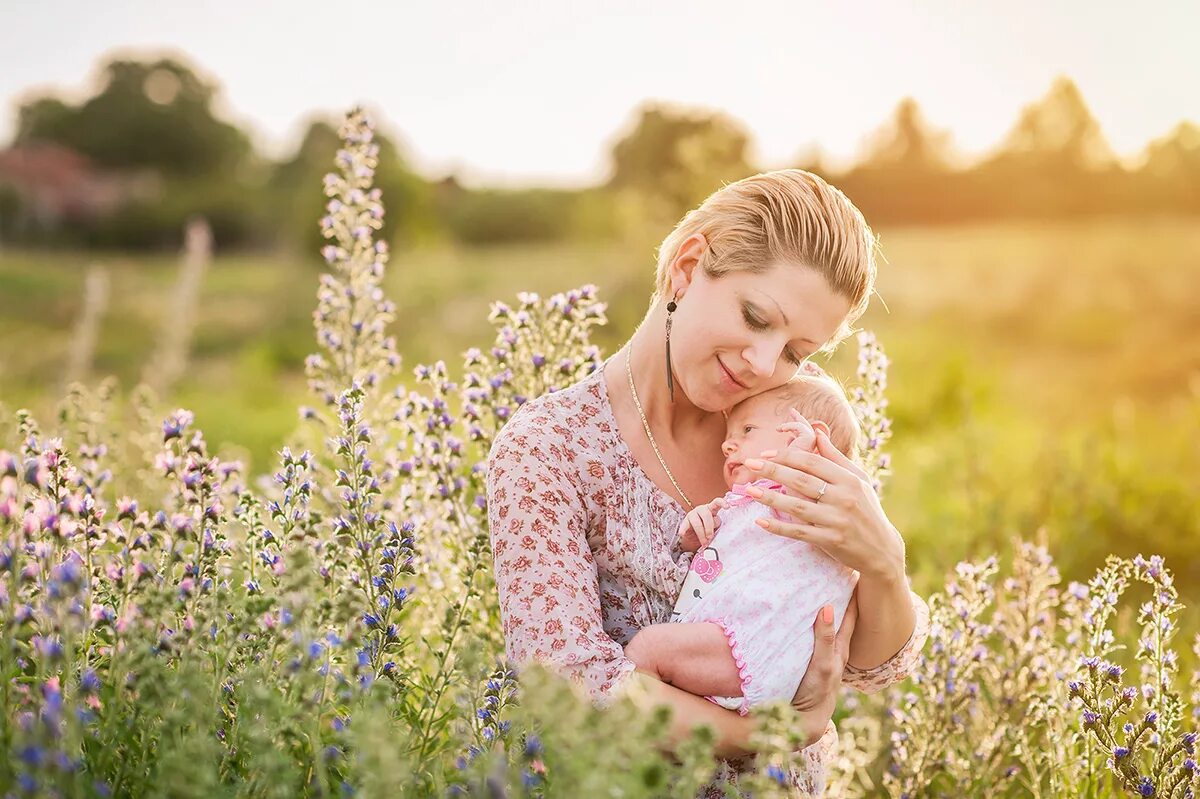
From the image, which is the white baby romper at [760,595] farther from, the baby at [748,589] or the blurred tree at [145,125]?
the blurred tree at [145,125]

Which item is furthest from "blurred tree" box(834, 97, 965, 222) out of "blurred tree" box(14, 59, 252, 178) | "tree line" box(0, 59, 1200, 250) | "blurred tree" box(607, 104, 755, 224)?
"blurred tree" box(14, 59, 252, 178)

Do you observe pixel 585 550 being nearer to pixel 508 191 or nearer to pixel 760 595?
pixel 760 595

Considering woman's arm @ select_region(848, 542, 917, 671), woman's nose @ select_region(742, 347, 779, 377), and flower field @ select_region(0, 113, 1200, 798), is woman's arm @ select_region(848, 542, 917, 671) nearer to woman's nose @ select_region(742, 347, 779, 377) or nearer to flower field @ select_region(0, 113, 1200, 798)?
flower field @ select_region(0, 113, 1200, 798)

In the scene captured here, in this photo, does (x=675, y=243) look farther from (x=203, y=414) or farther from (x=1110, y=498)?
(x=203, y=414)

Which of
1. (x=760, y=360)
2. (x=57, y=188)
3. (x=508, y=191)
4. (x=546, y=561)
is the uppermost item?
(x=508, y=191)

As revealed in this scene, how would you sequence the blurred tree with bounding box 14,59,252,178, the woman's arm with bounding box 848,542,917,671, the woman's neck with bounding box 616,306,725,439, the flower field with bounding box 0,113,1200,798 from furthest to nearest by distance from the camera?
the blurred tree with bounding box 14,59,252,178 → the woman's neck with bounding box 616,306,725,439 → the woman's arm with bounding box 848,542,917,671 → the flower field with bounding box 0,113,1200,798

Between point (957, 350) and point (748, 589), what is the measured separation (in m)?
8.99

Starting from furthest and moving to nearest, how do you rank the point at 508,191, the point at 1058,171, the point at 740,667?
the point at 508,191 → the point at 1058,171 → the point at 740,667

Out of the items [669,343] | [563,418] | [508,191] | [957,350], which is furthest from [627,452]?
[508,191]

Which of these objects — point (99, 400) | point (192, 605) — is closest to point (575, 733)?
point (192, 605)

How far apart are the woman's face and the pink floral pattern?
298 mm

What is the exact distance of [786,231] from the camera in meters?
2.58

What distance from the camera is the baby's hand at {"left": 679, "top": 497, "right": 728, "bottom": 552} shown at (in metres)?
2.60

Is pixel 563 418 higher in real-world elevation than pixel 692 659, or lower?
higher
